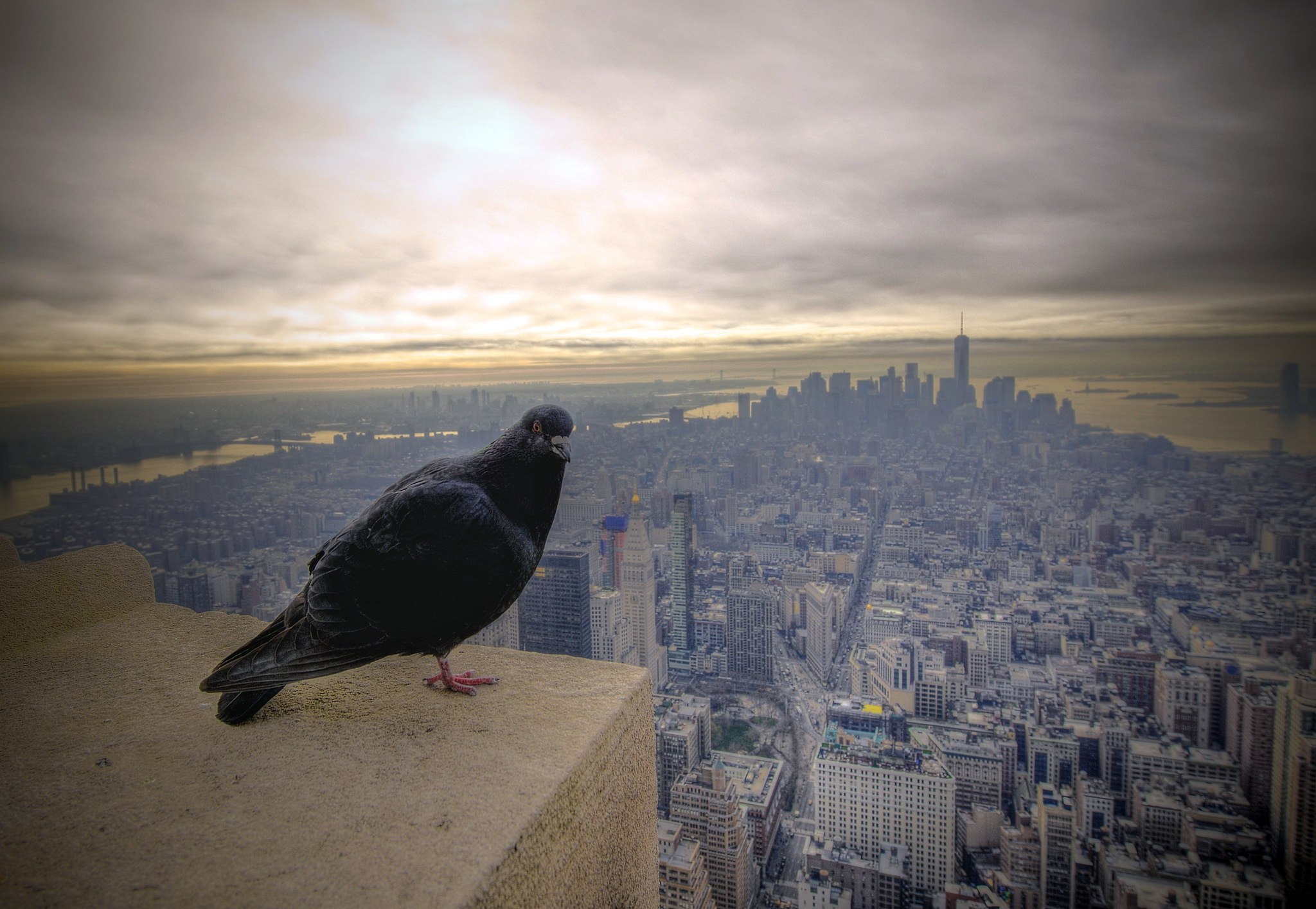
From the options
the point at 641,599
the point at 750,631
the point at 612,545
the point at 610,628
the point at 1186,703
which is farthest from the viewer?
the point at 750,631

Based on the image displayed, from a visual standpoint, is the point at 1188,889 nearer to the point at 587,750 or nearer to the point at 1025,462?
the point at 587,750

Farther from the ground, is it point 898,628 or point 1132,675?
point 1132,675

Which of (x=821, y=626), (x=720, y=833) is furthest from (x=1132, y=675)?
(x=720, y=833)

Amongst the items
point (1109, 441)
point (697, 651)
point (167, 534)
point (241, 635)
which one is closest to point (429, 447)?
point (167, 534)

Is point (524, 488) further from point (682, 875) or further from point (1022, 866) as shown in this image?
point (1022, 866)

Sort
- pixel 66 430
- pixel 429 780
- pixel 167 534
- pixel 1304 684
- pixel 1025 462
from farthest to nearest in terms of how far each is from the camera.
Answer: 1. pixel 1025 462
2. pixel 1304 684
3. pixel 167 534
4. pixel 66 430
5. pixel 429 780

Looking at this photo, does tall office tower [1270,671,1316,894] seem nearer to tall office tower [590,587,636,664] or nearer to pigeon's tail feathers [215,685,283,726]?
tall office tower [590,587,636,664]

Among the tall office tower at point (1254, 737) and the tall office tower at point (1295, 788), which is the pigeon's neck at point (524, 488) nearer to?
the tall office tower at point (1295, 788)

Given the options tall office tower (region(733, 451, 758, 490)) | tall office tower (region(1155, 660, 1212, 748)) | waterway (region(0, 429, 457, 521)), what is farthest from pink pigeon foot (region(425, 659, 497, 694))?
tall office tower (region(733, 451, 758, 490))
